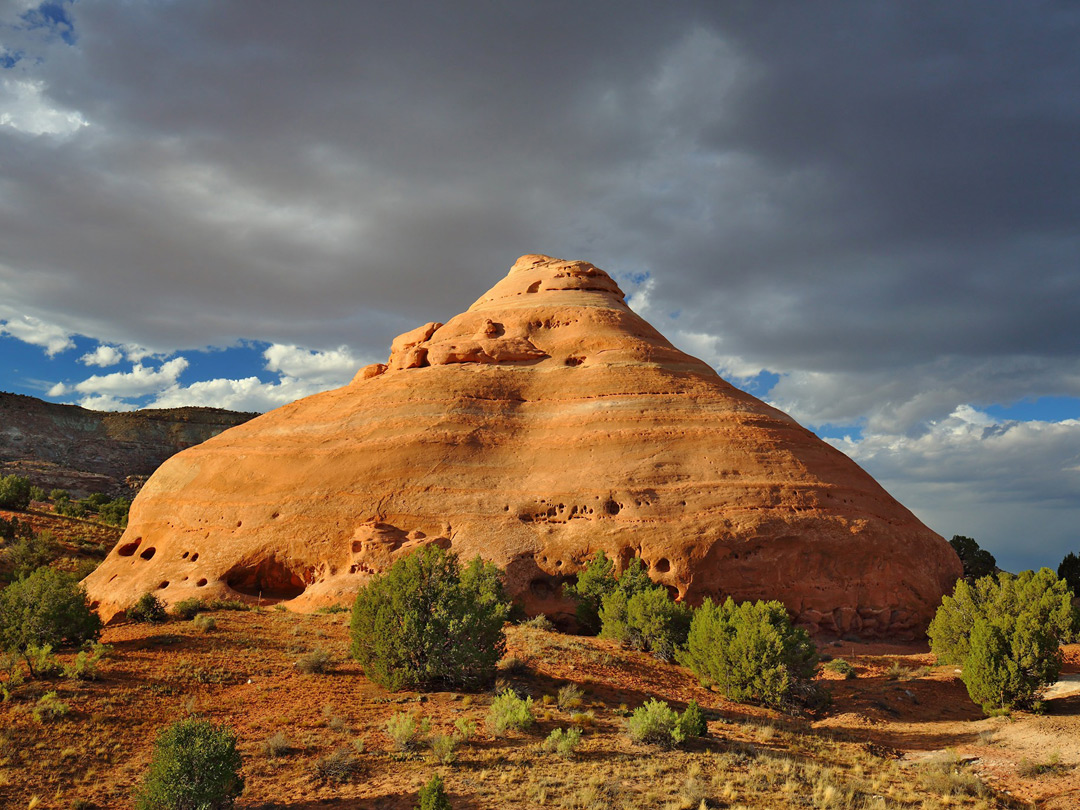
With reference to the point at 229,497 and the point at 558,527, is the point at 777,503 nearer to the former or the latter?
the point at 558,527

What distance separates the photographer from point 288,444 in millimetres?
28812

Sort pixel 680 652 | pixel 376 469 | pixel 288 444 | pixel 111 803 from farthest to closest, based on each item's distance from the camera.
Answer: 1. pixel 288 444
2. pixel 376 469
3. pixel 680 652
4. pixel 111 803

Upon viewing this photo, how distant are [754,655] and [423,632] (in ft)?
27.1

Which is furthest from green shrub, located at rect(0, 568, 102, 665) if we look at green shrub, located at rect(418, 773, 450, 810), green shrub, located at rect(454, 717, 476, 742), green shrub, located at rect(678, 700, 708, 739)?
green shrub, located at rect(678, 700, 708, 739)

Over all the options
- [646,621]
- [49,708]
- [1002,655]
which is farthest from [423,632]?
[1002,655]

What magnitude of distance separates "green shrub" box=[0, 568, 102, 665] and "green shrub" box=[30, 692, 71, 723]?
3112mm

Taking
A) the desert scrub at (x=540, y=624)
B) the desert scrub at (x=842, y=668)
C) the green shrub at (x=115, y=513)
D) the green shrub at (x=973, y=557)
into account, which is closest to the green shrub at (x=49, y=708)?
the desert scrub at (x=540, y=624)

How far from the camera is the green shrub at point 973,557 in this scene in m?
41.5

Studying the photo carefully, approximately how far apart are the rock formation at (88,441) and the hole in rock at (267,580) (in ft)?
133

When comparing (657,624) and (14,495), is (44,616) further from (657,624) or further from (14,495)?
(14,495)

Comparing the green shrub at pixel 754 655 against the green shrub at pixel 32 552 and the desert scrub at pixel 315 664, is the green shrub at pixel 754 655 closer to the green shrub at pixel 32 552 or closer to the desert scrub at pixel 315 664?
the desert scrub at pixel 315 664

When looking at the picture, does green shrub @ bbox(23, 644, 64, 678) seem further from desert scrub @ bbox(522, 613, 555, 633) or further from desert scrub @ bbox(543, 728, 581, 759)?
desert scrub @ bbox(522, 613, 555, 633)

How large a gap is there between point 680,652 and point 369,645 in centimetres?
916

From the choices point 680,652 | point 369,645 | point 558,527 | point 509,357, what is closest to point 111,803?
point 369,645
